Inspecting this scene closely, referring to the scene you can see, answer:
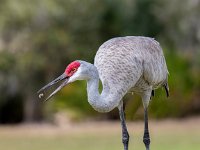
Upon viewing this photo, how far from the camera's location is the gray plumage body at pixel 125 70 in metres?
9.77

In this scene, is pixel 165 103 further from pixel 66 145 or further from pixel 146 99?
pixel 146 99

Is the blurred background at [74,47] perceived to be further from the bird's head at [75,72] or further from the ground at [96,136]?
the bird's head at [75,72]

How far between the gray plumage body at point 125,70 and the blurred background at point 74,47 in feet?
60.3

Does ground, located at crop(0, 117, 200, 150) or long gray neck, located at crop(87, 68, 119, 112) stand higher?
long gray neck, located at crop(87, 68, 119, 112)

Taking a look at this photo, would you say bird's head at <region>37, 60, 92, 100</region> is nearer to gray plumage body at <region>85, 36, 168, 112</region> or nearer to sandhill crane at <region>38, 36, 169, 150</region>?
sandhill crane at <region>38, 36, 169, 150</region>

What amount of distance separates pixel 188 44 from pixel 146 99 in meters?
22.7

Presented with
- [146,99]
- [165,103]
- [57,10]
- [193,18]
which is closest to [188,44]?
[193,18]

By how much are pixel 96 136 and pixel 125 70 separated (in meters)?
17.0

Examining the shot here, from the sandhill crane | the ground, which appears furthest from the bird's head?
the ground

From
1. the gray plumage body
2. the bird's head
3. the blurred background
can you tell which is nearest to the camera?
the bird's head

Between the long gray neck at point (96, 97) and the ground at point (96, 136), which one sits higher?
the long gray neck at point (96, 97)

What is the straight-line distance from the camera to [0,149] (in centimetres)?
2202

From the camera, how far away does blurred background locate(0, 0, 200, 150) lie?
3030 centimetres

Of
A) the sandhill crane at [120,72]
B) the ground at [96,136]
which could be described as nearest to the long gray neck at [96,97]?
the sandhill crane at [120,72]
